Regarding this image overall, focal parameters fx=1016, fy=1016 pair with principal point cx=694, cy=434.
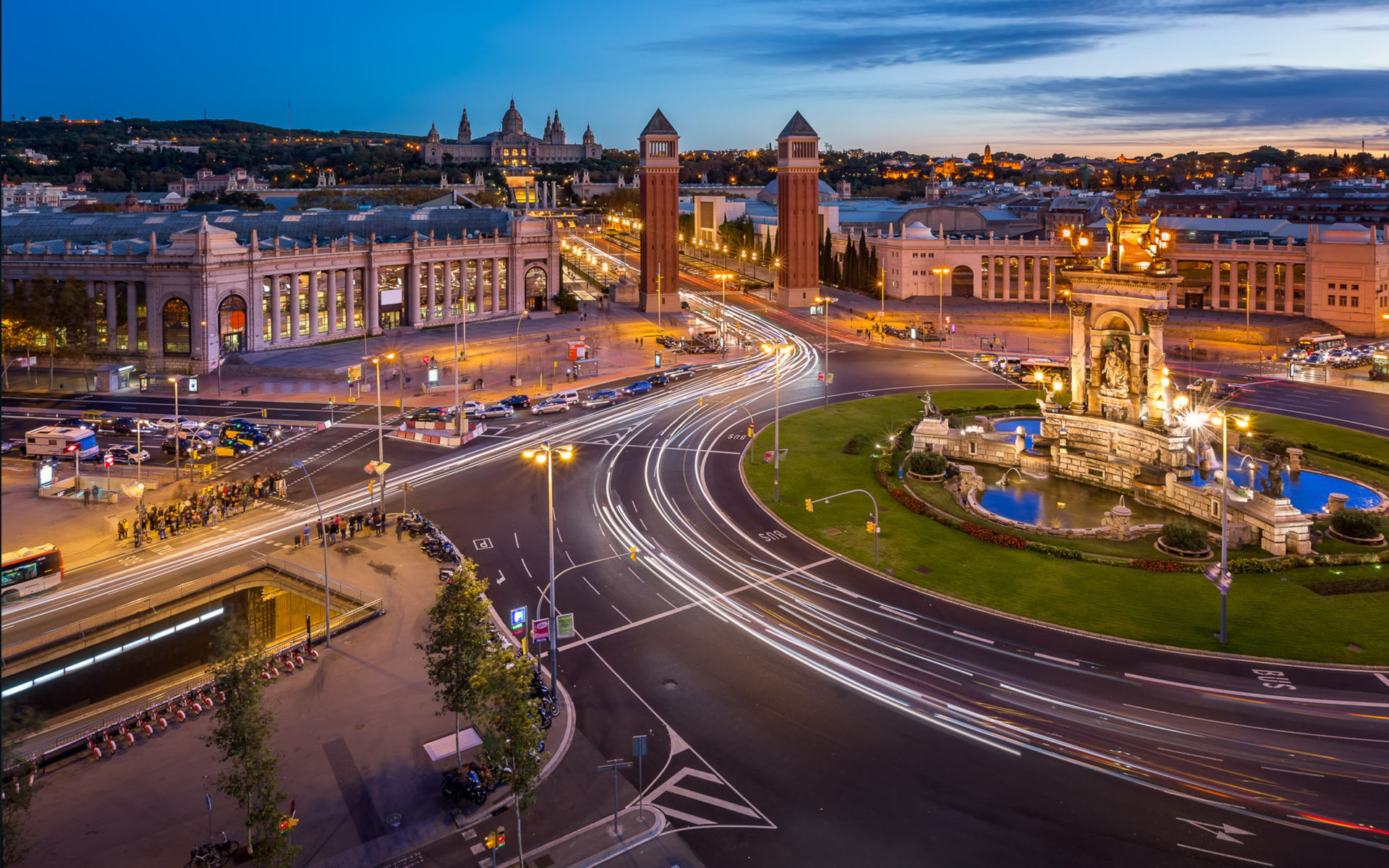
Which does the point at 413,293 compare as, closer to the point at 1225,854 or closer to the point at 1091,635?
the point at 1091,635

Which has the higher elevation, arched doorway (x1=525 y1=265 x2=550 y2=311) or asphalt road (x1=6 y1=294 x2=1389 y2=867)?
arched doorway (x1=525 y1=265 x2=550 y2=311)

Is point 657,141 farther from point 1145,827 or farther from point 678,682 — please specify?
point 1145,827

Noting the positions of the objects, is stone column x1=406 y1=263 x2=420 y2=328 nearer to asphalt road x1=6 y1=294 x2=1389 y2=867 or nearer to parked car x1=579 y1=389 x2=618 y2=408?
parked car x1=579 y1=389 x2=618 y2=408

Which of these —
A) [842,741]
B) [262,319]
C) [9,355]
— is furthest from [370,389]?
[842,741]

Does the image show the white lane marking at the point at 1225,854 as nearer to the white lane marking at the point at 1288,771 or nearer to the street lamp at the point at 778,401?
the white lane marking at the point at 1288,771

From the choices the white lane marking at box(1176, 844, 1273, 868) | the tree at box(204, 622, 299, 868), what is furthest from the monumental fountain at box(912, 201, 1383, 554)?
the tree at box(204, 622, 299, 868)

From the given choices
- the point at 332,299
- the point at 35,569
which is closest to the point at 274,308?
the point at 332,299
